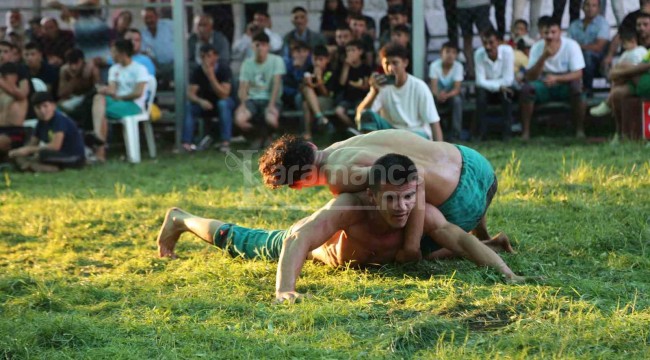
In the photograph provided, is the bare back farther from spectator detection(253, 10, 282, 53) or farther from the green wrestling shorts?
spectator detection(253, 10, 282, 53)

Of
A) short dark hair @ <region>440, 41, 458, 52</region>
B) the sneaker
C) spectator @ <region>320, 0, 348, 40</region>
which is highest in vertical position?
spectator @ <region>320, 0, 348, 40</region>

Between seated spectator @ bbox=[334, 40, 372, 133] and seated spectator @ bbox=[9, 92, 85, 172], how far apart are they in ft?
9.02

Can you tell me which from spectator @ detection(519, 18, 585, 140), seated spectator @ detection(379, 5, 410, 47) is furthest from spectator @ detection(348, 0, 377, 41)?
spectator @ detection(519, 18, 585, 140)

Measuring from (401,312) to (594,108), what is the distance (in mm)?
6329

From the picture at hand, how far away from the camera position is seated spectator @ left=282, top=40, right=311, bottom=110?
11125 millimetres

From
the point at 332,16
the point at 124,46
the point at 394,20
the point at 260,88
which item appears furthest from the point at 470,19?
the point at 124,46

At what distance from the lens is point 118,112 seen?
35.9 feet

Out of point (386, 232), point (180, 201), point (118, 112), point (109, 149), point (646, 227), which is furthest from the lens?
point (109, 149)

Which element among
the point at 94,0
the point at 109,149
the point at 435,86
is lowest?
the point at 109,149

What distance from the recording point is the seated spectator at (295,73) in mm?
11125

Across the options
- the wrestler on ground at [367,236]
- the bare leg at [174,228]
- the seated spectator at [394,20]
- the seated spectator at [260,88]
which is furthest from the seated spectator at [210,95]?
the wrestler on ground at [367,236]

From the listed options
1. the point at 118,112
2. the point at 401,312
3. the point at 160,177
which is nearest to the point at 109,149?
the point at 118,112

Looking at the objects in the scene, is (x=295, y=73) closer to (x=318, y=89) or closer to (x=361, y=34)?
(x=318, y=89)

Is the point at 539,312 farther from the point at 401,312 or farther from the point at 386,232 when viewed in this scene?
the point at 386,232
